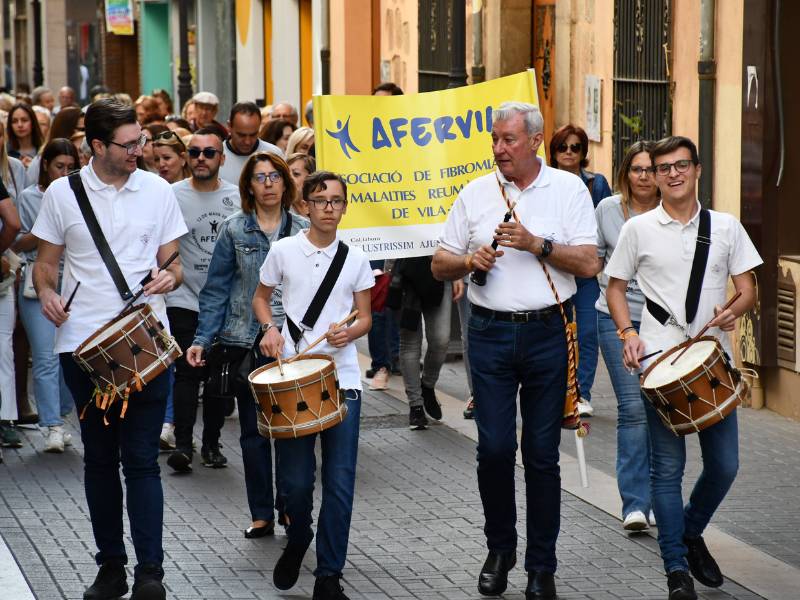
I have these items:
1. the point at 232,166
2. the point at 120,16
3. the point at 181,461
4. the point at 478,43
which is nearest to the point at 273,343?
the point at 181,461

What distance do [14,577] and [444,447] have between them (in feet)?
11.6

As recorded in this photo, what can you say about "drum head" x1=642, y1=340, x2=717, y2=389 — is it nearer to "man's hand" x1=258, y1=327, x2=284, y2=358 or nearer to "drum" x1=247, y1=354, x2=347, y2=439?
"drum" x1=247, y1=354, x2=347, y2=439

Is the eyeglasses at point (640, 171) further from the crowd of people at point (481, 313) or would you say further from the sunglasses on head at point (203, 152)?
the sunglasses on head at point (203, 152)

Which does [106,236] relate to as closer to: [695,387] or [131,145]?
[131,145]

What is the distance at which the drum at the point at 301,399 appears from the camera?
6730 millimetres

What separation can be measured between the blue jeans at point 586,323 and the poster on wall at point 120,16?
32296 mm

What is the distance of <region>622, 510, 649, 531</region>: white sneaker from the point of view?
316 inches

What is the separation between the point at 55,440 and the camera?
1023cm

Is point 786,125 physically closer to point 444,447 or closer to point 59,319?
point 444,447

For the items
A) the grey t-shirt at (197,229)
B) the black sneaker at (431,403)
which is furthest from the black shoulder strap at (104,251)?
the black sneaker at (431,403)

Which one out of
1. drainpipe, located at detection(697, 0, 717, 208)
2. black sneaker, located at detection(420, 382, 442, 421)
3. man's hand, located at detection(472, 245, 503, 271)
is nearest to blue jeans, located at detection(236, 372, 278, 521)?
man's hand, located at detection(472, 245, 503, 271)

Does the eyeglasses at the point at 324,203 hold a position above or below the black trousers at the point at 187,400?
above

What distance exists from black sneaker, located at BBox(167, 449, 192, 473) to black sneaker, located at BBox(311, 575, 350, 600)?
9.17 feet

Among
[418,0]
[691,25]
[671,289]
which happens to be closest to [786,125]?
[691,25]
